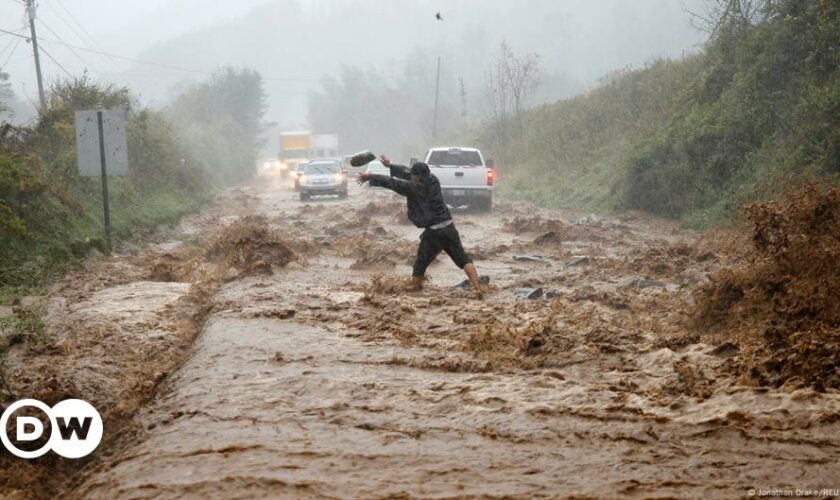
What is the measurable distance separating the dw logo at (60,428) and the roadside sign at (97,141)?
33.1 ft

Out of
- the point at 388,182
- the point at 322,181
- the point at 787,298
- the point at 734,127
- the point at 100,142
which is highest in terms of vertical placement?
the point at 734,127

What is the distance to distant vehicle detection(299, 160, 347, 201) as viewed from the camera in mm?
31062

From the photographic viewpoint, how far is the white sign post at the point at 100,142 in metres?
15.0

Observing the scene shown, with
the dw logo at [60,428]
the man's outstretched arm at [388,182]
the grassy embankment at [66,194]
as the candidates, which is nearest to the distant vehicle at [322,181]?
the grassy embankment at [66,194]

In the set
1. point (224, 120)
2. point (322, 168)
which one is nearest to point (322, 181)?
point (322, 168)

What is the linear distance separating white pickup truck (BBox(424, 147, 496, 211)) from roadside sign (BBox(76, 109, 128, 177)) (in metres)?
9.50

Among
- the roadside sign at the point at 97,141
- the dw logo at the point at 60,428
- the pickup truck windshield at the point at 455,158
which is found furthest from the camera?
the pickup truck windshield at the point at 455,158

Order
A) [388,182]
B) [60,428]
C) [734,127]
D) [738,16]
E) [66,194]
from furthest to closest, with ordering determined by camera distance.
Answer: [738,16]
[734,127]
[66,194]
[388,182]
[60,428]

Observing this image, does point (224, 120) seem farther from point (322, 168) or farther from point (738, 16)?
point (738, 16)

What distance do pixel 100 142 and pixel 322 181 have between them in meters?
16.2

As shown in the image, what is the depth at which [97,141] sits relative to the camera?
15203 mm

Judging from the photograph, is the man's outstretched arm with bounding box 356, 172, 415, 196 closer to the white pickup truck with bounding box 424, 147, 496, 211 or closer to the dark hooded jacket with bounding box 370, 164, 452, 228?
the dark hooded jacket with bounding box 370, 164, 452, 228

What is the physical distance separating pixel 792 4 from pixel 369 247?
10.7 metres

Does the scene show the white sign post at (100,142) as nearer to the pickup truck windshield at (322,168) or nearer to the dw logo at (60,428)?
the dw logo at (60,428)
